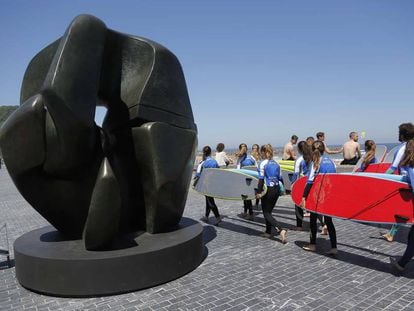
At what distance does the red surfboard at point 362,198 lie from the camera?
517cm

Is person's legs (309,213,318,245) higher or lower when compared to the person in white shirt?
lower

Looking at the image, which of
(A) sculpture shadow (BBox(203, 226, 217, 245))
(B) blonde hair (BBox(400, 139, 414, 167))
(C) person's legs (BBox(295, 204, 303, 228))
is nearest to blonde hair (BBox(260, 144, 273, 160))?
(C) person's legs (BBox(295, 204, 303, 228))

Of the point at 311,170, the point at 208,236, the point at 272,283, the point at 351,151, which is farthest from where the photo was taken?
the point at 351,151

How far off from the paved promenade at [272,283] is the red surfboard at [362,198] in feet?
2.47

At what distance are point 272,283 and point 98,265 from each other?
2273 mm

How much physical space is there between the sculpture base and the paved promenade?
120 millimetres

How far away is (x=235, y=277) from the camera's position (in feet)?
16.1

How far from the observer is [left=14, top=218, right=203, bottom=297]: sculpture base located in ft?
14.1

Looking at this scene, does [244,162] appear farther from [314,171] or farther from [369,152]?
[314,171]

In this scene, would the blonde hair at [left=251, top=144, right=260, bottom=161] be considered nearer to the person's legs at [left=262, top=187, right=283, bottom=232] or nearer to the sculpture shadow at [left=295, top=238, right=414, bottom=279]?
the person's legs at [left=262, top=187, right=283, bottom=232]

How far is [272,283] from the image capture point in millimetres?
4664

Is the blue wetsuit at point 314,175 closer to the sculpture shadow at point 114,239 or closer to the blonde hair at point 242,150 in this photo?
the sculpture shadow at point 114,239

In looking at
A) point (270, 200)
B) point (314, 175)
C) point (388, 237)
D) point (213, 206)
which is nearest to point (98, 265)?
point (270, 200)

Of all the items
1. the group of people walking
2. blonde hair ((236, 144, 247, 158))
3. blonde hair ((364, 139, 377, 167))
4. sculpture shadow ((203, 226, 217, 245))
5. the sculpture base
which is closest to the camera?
the sculpture base
